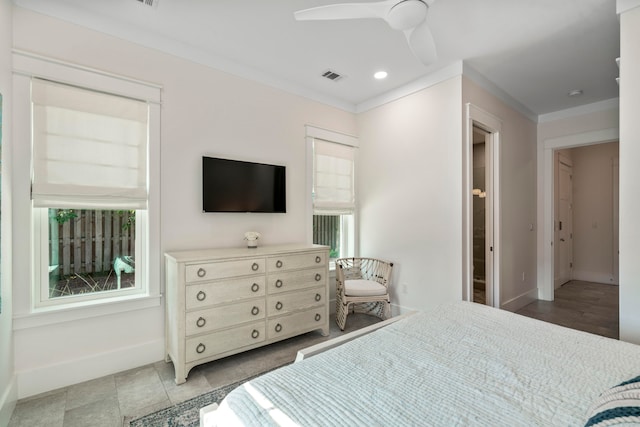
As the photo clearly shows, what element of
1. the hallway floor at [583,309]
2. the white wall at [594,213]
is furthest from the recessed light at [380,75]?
the white wall at [594,213]

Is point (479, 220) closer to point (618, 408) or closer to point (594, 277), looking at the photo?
point (594, 277)

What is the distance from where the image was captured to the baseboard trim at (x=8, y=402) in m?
1.67

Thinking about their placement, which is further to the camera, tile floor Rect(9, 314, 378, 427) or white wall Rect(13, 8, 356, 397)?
white wall Rect(13, 8, 356, 397)

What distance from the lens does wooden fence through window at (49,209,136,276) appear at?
217 cm

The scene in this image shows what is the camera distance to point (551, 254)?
426 cm

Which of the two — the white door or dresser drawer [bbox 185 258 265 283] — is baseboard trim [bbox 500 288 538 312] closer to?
the white door

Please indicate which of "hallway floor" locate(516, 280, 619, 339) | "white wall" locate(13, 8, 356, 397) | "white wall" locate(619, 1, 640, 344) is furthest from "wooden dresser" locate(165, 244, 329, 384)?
"hallway floor" locate(516, 280, 619, 339)

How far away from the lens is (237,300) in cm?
239

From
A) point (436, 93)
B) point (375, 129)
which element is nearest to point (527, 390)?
point (436, 93)

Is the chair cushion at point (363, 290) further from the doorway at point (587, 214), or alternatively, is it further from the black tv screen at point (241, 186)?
the doorway at point (587, 214)

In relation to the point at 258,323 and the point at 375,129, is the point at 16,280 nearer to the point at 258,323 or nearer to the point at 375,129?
the point at 258,323

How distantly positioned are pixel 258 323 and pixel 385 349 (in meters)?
1.47

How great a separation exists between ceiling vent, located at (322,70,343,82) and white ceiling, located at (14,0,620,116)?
Answer: 0.06 metres

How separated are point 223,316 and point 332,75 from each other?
2.65 m
